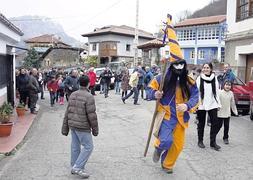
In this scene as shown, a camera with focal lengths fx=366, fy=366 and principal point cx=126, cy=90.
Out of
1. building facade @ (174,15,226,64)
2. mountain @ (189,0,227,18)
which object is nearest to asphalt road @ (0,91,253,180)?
building facade @ (174,15,226,64)

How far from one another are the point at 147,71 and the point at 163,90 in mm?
12426

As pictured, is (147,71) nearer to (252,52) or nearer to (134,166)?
(252,52)

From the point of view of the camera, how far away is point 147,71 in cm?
1838

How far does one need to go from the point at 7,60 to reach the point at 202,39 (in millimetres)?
43393

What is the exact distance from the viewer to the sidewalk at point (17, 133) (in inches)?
301

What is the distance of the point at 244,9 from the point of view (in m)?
18.4

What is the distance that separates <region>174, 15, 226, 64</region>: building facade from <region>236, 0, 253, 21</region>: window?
104 ft

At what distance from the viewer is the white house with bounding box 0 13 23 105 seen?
38.8ft

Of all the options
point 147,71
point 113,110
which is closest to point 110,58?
point 147,71

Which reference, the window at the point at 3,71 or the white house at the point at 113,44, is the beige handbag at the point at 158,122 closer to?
the window at the point at 3,71

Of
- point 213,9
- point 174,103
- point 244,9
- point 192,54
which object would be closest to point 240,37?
point 244,9

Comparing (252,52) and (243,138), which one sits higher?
(252,52)

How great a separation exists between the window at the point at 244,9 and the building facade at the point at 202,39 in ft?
104

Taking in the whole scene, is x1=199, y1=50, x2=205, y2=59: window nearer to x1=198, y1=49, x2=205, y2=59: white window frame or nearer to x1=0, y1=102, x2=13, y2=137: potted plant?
x1=198, y1=49, x2=205, y2=59: white window frame
